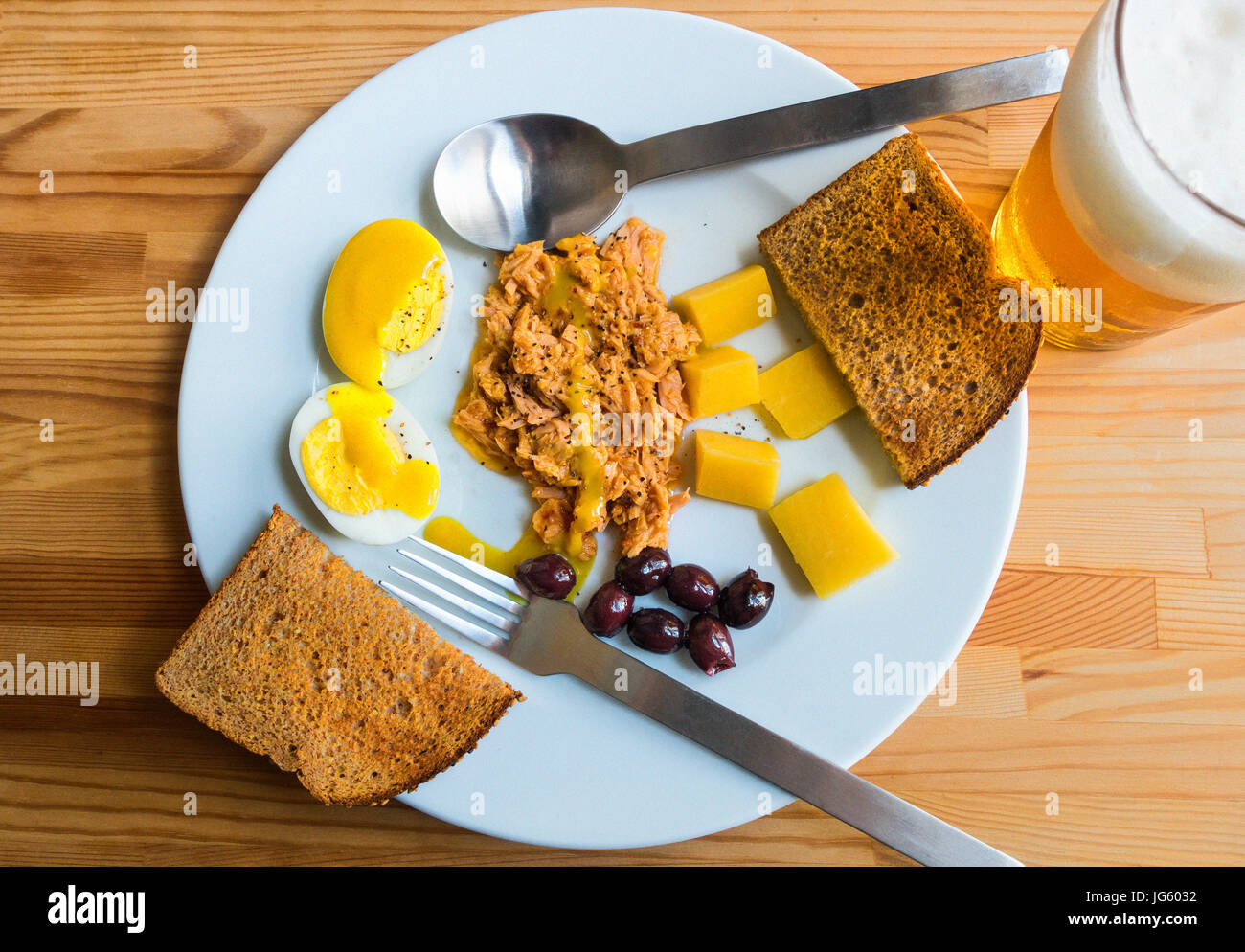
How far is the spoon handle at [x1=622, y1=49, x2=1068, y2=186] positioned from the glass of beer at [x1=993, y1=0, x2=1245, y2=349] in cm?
39

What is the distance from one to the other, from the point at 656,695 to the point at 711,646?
0.19 meters

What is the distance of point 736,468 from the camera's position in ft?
7.34

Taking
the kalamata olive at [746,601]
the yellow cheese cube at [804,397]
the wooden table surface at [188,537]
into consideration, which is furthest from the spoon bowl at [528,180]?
the kalamata olive at [746,601]

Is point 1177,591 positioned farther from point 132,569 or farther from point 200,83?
point 200,83

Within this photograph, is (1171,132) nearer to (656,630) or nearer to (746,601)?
(746,601)

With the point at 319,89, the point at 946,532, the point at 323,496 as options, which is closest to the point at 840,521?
the point at 946,532

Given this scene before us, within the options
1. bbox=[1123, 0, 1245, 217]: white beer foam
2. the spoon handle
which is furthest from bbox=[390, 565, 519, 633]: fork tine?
bbox=[1123, 0, 1245, 217]: white beer foam

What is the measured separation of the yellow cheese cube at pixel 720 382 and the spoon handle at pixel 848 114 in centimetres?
54

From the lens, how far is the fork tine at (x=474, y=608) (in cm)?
222

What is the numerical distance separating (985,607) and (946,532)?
316 mm

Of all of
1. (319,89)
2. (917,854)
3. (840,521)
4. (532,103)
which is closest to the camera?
(917,854)

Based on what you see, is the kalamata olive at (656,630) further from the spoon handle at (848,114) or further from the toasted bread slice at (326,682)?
the spoon handle at (848,114)

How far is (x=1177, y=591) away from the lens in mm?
2404

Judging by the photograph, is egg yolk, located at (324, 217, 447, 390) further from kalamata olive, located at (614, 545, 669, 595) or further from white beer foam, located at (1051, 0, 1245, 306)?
white beer foam, located at (1051, 0, 1245, 306)
